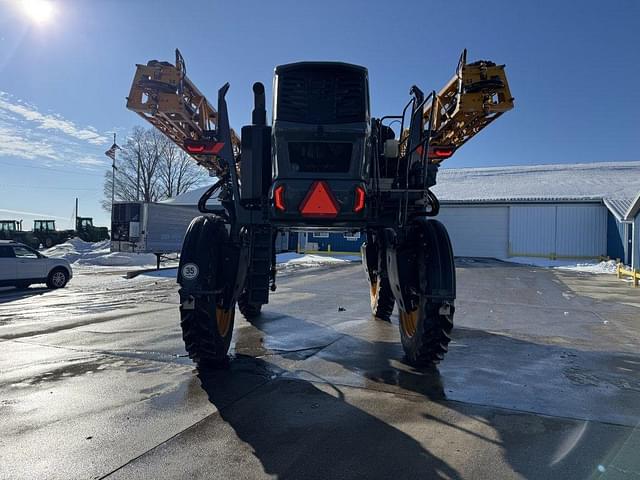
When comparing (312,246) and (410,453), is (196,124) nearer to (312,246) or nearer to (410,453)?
(410,453)

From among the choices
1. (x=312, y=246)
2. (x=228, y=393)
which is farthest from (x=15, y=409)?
(x=312, y=246)

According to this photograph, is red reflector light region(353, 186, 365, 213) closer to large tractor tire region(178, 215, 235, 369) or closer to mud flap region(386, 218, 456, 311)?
mud flap region(386, 218, 456, 311)

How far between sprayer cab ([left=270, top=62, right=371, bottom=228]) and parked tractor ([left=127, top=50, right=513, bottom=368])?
1cm

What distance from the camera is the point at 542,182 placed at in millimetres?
36531

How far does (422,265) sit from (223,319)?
246 cm

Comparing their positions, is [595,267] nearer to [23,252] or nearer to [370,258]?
[370,258]

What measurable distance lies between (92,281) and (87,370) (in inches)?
510

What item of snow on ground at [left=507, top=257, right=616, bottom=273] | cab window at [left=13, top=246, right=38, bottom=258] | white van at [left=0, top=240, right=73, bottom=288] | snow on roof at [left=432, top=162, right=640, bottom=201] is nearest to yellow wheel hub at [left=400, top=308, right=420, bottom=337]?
white van at [left=0, top=240, right=73, bottom=288]

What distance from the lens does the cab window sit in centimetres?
1484

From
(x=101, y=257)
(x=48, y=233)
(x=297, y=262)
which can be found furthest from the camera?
(x=48, y=233)

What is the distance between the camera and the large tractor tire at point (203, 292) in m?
4.92

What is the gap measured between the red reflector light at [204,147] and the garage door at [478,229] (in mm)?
28638

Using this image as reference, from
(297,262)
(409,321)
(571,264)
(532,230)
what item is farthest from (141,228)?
(571,264)

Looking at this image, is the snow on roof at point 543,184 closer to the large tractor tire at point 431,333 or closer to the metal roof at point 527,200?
the metal roof at point 527,200
